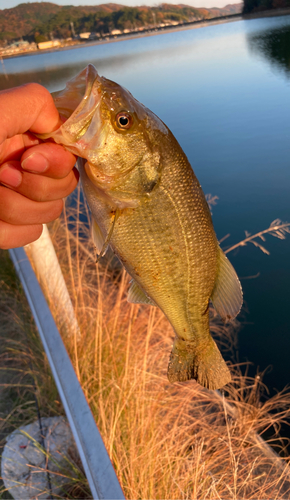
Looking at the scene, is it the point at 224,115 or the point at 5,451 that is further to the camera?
the point at 224,115

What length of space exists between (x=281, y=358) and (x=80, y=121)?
5049 millimetres

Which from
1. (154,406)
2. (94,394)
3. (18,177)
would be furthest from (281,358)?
(18,177)

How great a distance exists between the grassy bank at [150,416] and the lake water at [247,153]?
2041 millimetres

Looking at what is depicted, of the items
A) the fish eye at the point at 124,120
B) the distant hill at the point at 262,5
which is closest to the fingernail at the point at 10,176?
the fish eye at the point at 124,120

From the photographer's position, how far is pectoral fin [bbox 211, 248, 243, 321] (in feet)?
4.90

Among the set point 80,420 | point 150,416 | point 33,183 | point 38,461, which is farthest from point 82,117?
point 38,461

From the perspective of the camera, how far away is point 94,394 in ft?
9.23

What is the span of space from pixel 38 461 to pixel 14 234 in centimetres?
221

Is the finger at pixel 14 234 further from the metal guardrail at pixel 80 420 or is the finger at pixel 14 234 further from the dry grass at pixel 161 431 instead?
the dry grass at pixel 161 431

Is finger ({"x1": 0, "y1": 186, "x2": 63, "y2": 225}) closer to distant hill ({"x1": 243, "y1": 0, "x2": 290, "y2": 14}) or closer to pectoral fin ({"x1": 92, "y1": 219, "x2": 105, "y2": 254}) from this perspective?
pectoral fin ({"x1": 92, "y1": 219, "x2": 105, "y2": 254})

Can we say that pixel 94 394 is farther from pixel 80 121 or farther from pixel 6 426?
pixel 80 121

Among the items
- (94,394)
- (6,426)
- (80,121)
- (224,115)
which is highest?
(80,121)

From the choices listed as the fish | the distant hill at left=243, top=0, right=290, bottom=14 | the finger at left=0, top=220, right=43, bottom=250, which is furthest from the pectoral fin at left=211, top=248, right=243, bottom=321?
the distant hill at left=243, top=0, right=290, bottom=14

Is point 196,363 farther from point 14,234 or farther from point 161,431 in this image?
point 161,431
